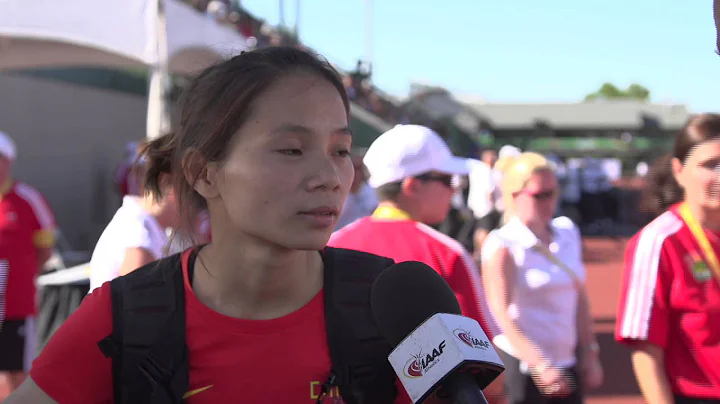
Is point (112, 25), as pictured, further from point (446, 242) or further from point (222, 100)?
point (222, 100)

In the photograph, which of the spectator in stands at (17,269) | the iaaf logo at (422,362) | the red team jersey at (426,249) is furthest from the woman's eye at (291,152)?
the spectator in stands at (17,269)

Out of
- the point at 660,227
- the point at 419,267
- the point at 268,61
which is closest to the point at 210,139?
the point at 268,61

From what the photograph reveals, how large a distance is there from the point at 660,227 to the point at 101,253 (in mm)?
2327

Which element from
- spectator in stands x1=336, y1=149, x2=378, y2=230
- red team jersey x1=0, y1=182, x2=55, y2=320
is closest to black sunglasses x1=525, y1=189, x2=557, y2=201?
spectator in stands x1=336, y1=149, x2=378, y2=230

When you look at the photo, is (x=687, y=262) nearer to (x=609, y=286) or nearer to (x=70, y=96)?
(x=609, y=286)

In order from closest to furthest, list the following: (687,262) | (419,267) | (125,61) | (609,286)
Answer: (419,267) → (687,262) → (125,61) → (609,286)

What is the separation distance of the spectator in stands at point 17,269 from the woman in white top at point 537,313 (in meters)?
3.18

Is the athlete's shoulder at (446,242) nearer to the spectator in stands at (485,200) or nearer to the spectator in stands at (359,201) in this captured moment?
the spectator in stands at (359,201)

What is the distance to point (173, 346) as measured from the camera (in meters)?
1.63

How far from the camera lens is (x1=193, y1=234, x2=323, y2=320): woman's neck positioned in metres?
1.72

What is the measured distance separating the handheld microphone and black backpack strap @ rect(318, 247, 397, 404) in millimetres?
81

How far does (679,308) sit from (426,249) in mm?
913

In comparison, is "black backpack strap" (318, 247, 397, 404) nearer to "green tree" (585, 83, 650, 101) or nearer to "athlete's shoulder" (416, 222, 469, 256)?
"athlete's shoulder" (416, 222, 469, 256)

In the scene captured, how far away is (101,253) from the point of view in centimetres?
363
